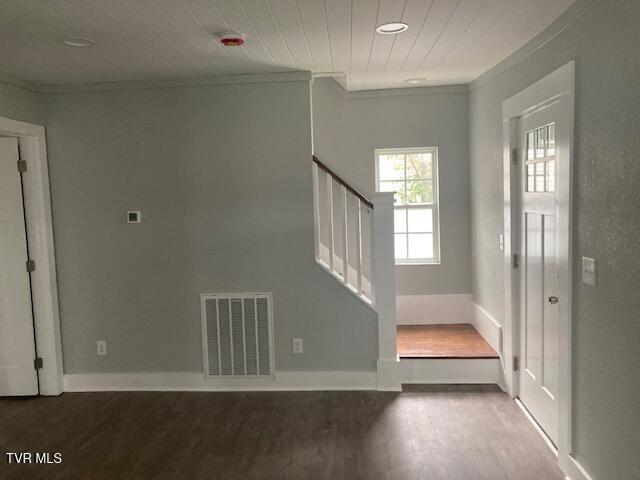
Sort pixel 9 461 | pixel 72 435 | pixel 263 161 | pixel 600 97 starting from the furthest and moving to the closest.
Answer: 1. pixel 263 161
2. pixel 72 435
3. pixel 9 461
4. pixel 600 97

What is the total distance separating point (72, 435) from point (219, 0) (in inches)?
115

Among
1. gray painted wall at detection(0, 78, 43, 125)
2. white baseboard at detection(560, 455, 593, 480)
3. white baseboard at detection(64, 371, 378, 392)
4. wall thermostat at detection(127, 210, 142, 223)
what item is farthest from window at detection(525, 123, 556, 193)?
gray painted wall at detection(0, 78, 43, 125)

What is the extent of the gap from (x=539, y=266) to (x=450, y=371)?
4.29ft

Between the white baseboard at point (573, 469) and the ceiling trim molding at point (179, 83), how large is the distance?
10.0 feet

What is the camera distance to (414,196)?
205 inches

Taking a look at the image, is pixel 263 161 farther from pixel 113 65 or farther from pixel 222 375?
pixel 222 375

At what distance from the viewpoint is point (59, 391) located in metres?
4.27

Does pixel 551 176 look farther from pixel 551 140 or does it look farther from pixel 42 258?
pixel 42 258

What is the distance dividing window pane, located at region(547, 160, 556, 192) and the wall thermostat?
3.01 metres

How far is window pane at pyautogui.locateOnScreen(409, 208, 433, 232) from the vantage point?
17.1 feet

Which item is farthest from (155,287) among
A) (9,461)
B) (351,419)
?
(351,419)

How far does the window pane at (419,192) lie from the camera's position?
17.0 ft

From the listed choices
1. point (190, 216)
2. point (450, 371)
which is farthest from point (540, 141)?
point (190, 216)

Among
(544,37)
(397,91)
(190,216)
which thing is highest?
(397,91)
